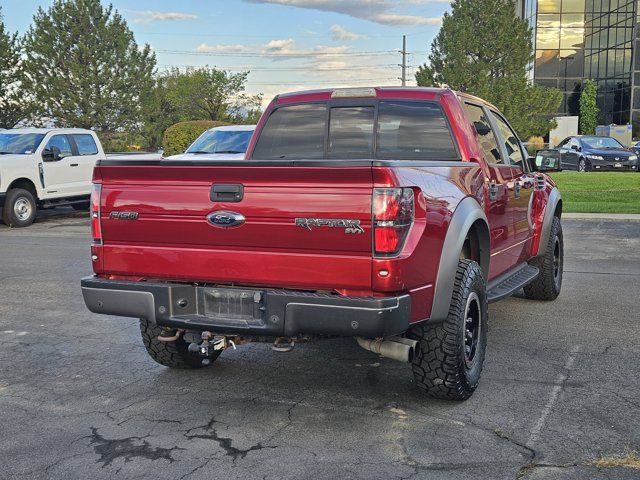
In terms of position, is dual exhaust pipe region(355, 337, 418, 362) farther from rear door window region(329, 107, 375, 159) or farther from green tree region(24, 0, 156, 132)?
green tree region(24, 0, 156, 132)

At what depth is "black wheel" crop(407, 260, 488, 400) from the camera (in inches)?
174

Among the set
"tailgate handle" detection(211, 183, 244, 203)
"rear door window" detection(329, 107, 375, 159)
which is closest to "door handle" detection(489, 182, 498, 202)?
"rear door window" detection(329, 107, 375, 159)

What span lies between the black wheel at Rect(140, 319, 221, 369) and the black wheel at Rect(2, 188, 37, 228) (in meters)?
11.0

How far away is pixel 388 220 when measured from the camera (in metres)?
3.82

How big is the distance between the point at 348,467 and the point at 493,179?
2.71m

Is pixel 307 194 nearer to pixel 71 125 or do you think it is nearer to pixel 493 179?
pixel 493 179

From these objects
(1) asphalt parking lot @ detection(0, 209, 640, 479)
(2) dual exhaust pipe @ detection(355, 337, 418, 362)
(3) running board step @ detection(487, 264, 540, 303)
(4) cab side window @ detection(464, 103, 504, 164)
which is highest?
(4) cab side window @ detection(464, 103, 504, 164)

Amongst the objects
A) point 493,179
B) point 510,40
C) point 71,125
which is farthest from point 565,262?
point 71,125

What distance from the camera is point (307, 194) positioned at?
3.95 meters

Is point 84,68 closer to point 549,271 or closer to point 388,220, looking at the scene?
point 549,271

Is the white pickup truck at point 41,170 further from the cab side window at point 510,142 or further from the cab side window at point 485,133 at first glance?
the cab side window at point 485,133

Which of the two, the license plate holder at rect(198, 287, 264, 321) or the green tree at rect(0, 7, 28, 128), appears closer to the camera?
the license plate holder at rect(198, 287, 264, 321)

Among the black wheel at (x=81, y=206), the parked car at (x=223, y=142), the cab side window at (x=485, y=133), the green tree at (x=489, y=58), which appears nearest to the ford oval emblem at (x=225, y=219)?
the cab side window at (x=485, y=133)

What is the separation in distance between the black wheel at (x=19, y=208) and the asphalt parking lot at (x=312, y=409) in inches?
339
